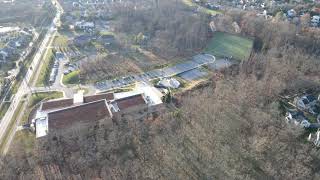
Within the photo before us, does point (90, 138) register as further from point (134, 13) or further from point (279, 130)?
point (134, 13)

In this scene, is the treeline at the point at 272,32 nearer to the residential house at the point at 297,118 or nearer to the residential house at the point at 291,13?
the residential house at the point at 291,13

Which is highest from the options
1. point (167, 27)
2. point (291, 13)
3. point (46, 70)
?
point (291, 13)

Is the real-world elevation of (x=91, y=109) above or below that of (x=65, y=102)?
above

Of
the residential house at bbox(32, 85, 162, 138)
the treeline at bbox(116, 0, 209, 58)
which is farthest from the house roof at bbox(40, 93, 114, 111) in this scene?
the treeline at bbox(116, 0, 209, 58)

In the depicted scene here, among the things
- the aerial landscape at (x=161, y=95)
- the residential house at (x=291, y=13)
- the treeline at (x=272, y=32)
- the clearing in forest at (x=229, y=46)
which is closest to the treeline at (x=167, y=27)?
the aerial landscape at (x=161, y=95)

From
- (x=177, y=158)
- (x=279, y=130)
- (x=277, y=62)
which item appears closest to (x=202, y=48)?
(x=277, y=62)

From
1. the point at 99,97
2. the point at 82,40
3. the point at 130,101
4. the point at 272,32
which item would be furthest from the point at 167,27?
the point at 130,101

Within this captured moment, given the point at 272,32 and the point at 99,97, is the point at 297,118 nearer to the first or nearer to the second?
the point at 99,97
